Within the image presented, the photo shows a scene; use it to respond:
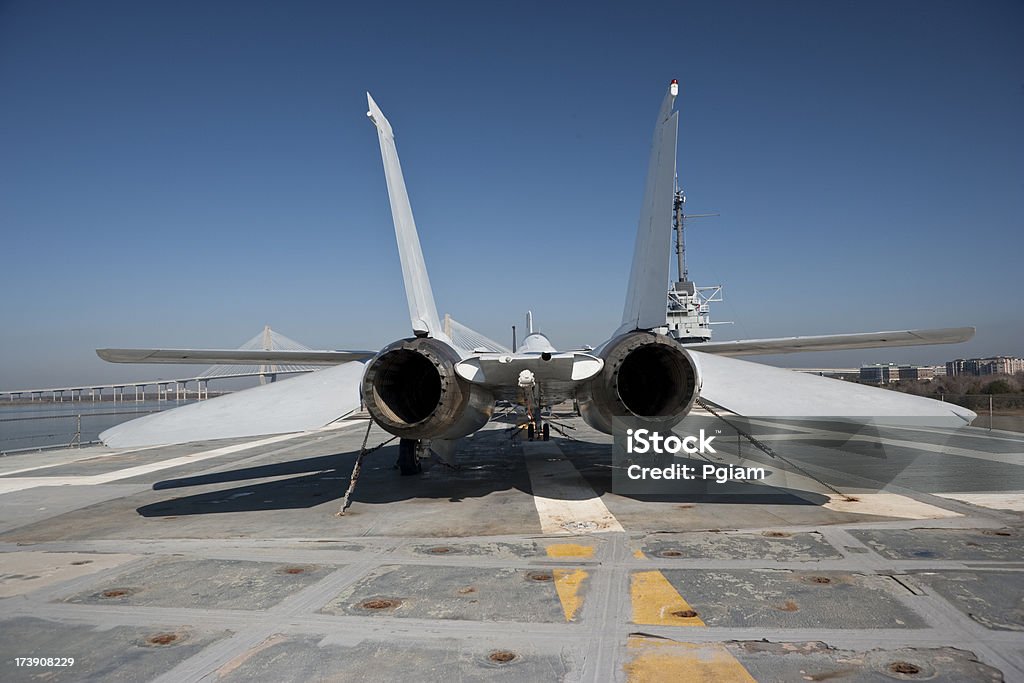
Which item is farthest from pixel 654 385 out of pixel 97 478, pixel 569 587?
pixel 97 478

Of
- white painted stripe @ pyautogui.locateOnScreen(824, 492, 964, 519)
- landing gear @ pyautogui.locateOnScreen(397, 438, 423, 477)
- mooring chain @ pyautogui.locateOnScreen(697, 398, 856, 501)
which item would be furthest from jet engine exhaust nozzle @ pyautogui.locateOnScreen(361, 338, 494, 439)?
white painted stripe @ pyautogui.locateOnScreen(824, 492, 964, 519)

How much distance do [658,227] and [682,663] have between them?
5.09m

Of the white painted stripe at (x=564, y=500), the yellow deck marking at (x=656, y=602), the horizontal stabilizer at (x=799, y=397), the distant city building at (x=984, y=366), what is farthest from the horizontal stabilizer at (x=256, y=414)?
the distant city building at (x=984, y=366)

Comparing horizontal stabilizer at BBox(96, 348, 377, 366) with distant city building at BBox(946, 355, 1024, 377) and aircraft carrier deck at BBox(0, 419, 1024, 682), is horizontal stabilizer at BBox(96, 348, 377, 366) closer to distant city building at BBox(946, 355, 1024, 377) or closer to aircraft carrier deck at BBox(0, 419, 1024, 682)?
aircraft carrier deck at BBox(0, 419, 1024, 682)

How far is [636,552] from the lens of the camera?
5.31 meters

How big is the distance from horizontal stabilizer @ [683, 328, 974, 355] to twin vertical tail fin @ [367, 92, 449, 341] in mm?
3619

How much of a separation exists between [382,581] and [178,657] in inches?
63.6

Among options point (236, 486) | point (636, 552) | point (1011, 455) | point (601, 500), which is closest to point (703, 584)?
point (636, 552)

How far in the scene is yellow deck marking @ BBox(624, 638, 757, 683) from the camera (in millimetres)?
2961

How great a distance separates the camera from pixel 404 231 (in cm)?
790

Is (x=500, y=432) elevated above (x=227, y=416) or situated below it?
below

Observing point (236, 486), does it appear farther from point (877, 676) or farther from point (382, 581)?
point (877, 676)

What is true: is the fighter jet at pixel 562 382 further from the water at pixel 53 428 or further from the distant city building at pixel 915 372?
the distant city building at pixel 915 372

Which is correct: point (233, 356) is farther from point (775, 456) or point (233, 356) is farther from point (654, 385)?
point (775, 456)
